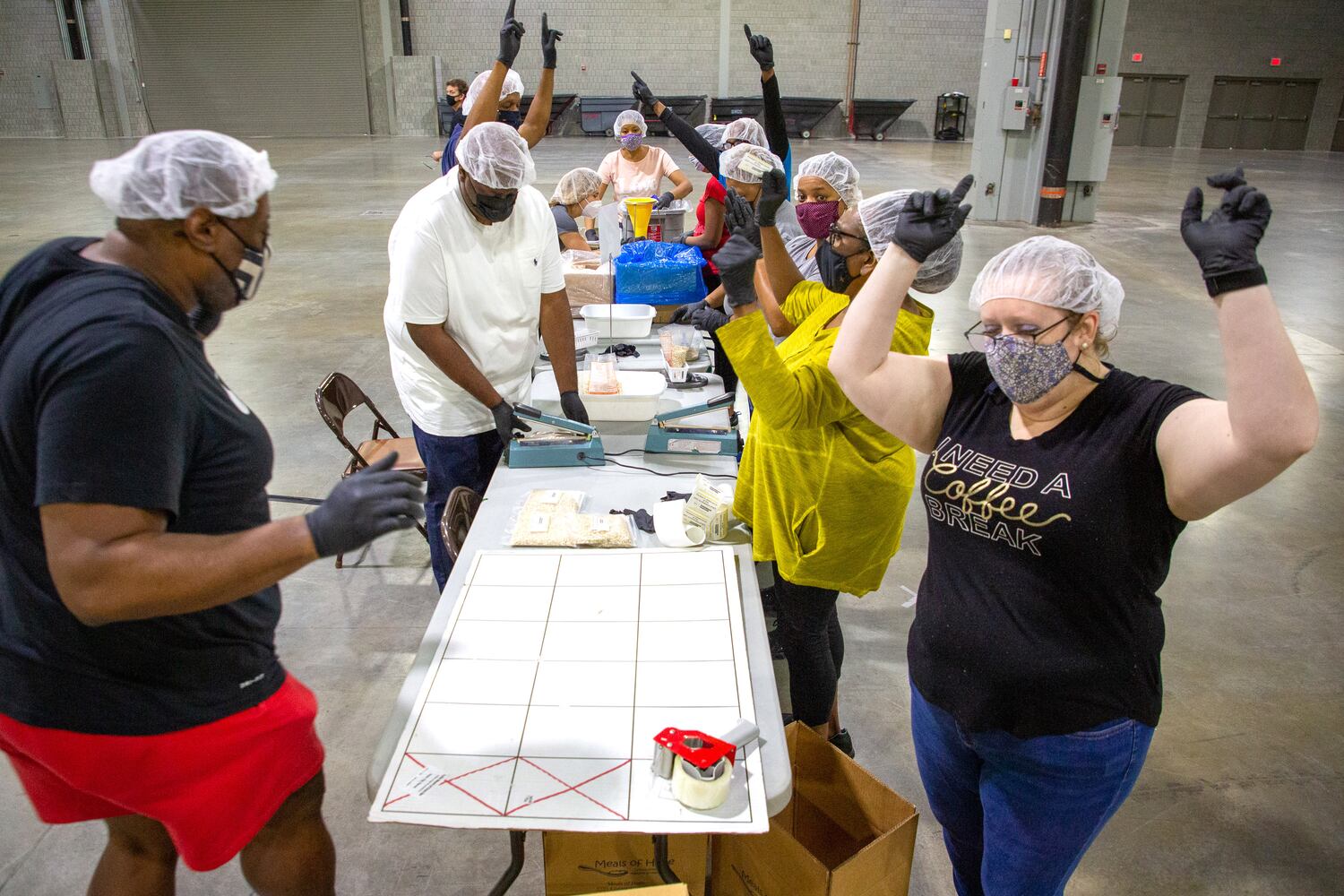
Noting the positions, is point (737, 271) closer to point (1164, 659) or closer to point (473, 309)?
point (473, 309)

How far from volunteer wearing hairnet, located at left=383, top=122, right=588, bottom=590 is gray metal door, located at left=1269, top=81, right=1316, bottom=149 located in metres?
21.1

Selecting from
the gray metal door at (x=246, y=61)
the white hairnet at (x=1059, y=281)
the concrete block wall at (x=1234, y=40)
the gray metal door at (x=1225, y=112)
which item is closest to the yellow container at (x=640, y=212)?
the white hairnet at (x=1059, y=281)

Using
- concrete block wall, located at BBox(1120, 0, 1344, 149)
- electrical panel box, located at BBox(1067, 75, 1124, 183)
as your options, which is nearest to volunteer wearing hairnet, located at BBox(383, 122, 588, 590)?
electrical panel box, located at BBox(1067, 75, 1124, 183)

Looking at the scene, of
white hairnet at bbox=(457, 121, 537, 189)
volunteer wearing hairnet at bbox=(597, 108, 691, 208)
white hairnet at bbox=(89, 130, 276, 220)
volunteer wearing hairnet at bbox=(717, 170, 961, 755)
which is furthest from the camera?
volunteer wearing hairnet at bbox=(597, 108, 691, 208)

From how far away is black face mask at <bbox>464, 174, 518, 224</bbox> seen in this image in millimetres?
2371

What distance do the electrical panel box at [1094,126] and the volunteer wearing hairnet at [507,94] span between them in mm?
6855

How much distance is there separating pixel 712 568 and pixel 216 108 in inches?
743

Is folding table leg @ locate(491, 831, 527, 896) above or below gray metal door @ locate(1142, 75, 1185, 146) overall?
below

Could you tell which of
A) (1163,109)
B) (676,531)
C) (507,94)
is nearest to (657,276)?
(507,94)

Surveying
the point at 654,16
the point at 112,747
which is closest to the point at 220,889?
the point at 112,747

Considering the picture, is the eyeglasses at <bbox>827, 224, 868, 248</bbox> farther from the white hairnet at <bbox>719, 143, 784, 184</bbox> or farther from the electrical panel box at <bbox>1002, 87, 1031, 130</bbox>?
the electrical panel box at <bbox>1002, 87, 1031, 130</bbox>

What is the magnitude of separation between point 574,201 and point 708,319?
163 cm

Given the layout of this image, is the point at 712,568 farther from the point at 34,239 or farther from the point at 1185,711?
the point at 34,239

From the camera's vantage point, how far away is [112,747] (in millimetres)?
1272
